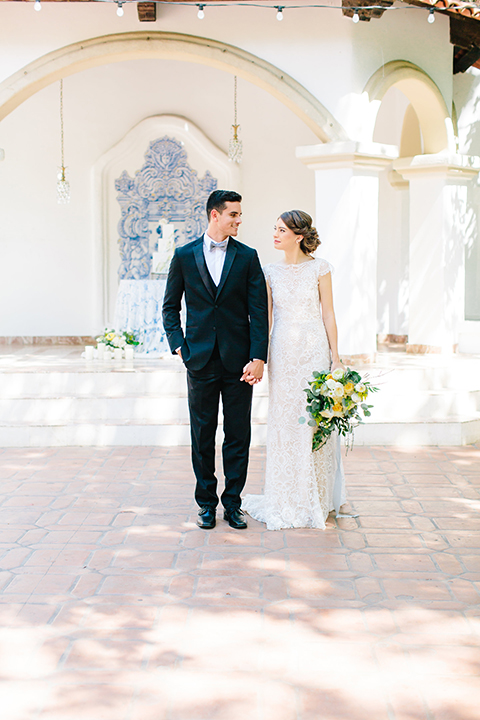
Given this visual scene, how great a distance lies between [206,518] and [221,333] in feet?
3.63

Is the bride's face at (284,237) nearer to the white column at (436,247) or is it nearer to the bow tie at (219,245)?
the bow tie at (219,245)

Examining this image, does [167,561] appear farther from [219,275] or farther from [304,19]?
[304,19]

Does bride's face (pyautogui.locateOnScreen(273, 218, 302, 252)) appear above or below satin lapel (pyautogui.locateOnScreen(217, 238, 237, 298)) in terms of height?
above

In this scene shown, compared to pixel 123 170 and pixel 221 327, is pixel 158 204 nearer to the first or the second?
pixel 123 170

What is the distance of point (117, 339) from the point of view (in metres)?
8.57

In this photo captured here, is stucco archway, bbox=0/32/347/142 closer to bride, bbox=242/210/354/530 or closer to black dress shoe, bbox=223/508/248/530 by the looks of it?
bride, bbox=242/210/354/530

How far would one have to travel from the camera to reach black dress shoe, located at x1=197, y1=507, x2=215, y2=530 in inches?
177

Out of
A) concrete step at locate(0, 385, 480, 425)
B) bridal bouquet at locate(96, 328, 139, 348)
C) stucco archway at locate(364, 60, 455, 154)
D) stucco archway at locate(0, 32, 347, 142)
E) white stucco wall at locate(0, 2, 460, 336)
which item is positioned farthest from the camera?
white stucco wall at locate(0, 2, 460, 336)

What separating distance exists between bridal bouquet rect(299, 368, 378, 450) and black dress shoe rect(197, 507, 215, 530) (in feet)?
2.62

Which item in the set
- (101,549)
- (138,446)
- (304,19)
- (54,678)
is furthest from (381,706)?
(304,19)

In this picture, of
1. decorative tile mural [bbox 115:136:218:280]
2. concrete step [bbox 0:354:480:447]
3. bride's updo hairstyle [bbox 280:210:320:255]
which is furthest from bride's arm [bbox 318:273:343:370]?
decorative tile mural [bbox 115:136:218:280]

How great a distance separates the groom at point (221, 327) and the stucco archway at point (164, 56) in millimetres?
3814

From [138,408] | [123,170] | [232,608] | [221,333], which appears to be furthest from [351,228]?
[232,608]

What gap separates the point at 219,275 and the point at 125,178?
6877 millimetres
